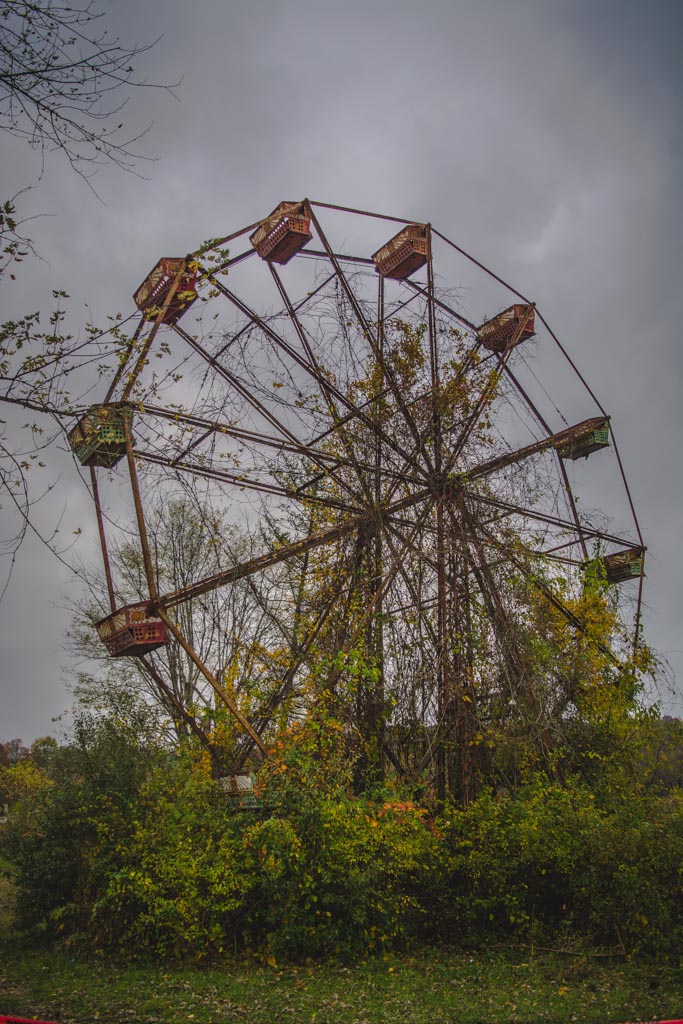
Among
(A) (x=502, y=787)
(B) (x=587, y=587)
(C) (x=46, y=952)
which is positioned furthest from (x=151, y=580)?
(B) (x=587, y=587)

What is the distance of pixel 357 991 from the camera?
290 inches

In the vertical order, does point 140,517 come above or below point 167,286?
below

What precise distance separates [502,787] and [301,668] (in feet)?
10.3

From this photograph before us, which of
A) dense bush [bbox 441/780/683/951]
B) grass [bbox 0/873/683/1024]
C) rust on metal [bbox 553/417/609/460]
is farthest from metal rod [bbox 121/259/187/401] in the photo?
rust on metal [bbox 553/417/609/460]

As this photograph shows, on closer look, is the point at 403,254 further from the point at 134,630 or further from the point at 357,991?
the point at 357,991

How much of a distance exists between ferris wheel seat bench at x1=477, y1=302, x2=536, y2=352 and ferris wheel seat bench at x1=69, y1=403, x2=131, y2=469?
6.88 metres

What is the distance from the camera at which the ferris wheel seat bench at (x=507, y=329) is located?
44.2 ft

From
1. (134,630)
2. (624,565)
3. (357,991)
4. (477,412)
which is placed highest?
(477,412)

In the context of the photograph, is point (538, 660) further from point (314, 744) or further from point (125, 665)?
point (125, 665)

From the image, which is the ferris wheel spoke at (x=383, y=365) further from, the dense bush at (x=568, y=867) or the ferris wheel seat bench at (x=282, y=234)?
the dense bush at (x=568, y=867)

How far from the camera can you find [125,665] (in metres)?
19.9

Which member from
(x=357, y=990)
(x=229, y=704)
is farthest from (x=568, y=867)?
(x=229, y=704)

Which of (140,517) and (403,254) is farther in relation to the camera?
(403,254)

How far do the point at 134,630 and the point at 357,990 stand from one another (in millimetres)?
4491
